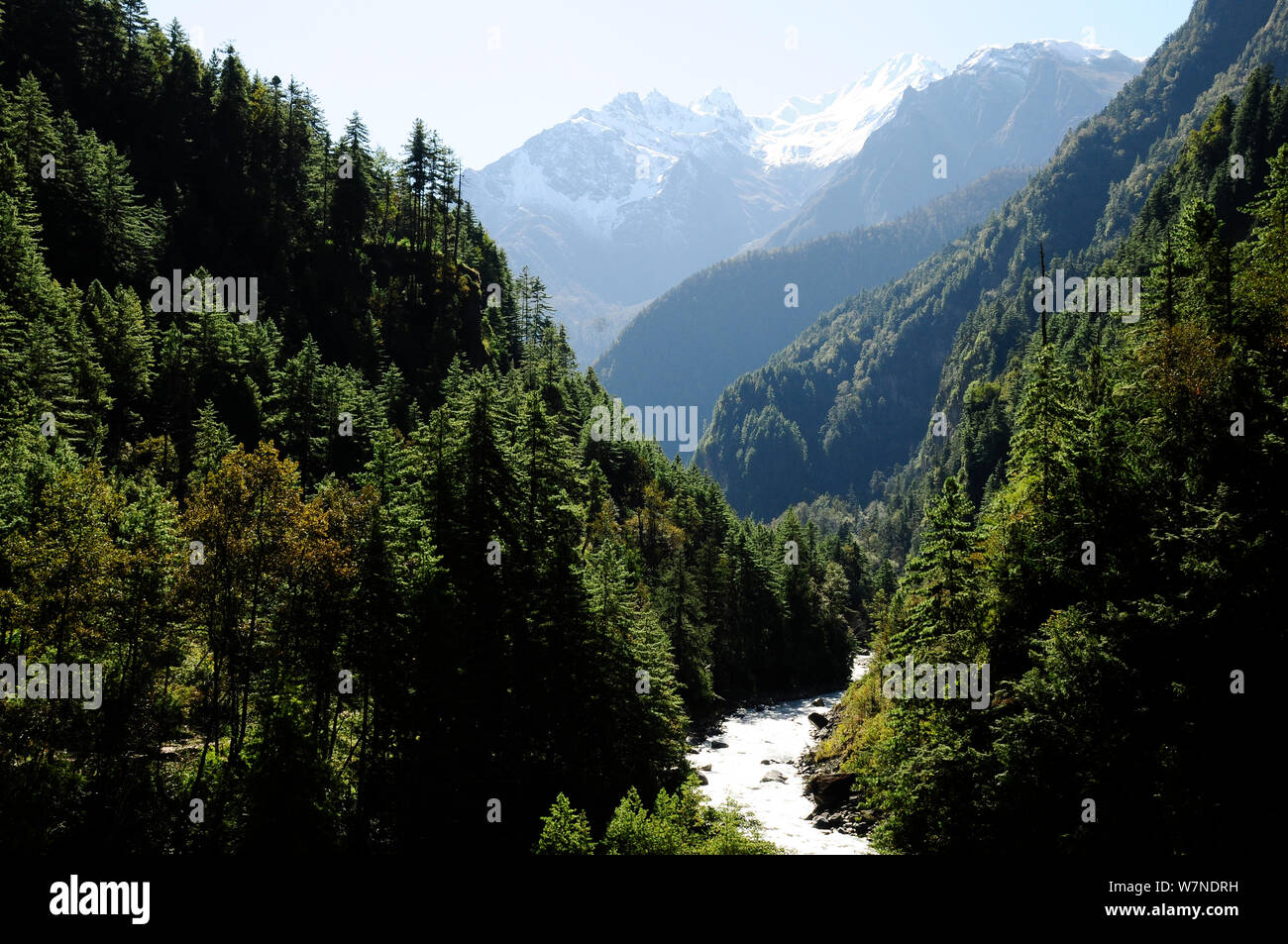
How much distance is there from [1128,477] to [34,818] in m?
41.2

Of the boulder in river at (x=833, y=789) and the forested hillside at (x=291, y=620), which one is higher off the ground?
the forested hillside at (x=291, y=620)

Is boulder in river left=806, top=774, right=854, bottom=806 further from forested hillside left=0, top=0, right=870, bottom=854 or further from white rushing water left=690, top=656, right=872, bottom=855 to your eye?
forested hillside left=0, top=0, right=870, bottom=854

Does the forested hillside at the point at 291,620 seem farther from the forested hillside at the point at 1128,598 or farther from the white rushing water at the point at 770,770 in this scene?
the forested hillside at the point at 1128,598

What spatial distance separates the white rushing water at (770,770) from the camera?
127 ft

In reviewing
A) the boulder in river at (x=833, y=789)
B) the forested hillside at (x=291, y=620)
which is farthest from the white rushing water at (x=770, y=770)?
the forested hillside at (x=291, y=620)

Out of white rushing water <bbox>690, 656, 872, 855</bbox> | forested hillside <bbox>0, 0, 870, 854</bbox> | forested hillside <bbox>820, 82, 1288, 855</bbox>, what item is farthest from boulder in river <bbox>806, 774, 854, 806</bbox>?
forested hillside <bbox>0, 0, 870, 854</bbox>

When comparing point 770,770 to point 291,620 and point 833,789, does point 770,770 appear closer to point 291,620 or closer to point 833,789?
point 833,789

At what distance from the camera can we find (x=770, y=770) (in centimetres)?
5412

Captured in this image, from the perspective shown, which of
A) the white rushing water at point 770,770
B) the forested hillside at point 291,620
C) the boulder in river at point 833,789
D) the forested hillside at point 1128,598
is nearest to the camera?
the forested hillside at point 1128,598

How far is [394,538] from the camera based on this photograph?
3023 cm

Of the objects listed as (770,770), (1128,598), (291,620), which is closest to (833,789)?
(770,770)

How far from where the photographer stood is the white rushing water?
38825 mm
